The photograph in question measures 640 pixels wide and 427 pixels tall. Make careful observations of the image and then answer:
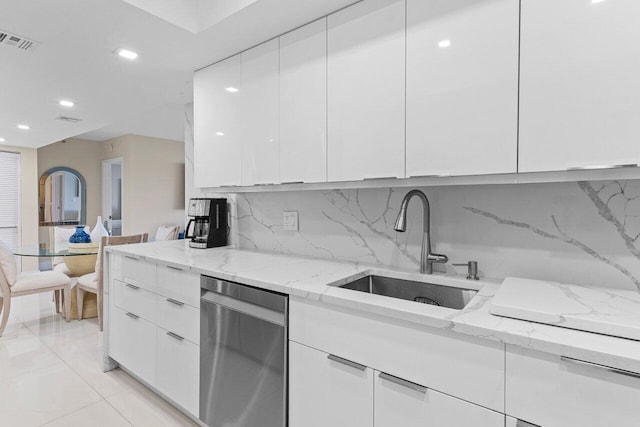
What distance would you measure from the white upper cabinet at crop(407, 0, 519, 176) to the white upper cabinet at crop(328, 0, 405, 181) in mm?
63

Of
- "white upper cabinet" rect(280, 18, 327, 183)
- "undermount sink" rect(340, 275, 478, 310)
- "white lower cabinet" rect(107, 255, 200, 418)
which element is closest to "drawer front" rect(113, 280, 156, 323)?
"white lower cabinet" rect(107, 255, 200, 418)

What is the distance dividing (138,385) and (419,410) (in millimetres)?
2099

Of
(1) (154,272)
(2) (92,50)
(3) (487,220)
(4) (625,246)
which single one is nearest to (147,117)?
(2) (92,50)

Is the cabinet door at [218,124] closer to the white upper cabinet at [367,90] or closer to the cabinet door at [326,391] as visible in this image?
the white upper cabinet at [367,90]

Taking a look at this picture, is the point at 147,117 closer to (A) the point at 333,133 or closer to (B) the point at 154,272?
(B) the point at 154,272

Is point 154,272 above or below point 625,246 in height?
below

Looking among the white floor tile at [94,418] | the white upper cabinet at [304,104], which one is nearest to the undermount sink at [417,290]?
the white upper cabinet at [304,104]

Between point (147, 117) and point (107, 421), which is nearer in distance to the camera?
point (107, 421)

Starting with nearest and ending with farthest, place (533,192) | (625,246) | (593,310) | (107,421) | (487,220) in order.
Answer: (593,310)
(625,246)
(533,192)
(487,220)
(107,421)

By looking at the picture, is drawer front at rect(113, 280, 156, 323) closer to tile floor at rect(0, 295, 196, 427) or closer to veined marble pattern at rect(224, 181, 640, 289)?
tile floor at rect(0, 295, 196, 427)

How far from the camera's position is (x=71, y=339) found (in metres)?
3.17

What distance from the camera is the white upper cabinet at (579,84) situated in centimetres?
108

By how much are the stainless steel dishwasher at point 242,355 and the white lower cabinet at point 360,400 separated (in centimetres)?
9

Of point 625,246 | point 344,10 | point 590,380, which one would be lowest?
point 590,380
